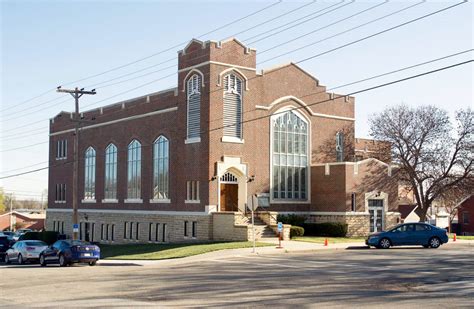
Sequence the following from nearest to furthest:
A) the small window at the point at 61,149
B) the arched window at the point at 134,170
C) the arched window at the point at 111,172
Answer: the arched window at the point at 134,170
the arched window at the point at 111,172
the small window at the point at 61,149

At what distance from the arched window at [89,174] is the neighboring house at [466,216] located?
4269cm

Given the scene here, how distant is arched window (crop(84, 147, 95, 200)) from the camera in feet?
191

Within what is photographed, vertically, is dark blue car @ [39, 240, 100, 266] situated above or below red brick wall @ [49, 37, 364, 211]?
below

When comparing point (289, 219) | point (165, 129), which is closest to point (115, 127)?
point (165, 129)

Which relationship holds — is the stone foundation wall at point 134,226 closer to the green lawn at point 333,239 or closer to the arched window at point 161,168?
the arched window at point 161,168

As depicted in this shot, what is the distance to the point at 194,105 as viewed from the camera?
43656mm

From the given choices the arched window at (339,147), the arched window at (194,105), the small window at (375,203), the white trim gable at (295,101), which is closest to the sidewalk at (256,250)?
the small window at (375,203)

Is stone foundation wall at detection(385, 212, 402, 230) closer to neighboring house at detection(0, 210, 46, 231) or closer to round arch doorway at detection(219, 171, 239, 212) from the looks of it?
round arch doorway at detection(219, 171, 239, 212)

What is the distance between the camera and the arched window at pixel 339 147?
166 feet

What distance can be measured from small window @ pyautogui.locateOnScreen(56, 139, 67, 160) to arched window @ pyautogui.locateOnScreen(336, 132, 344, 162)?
28.2 meters

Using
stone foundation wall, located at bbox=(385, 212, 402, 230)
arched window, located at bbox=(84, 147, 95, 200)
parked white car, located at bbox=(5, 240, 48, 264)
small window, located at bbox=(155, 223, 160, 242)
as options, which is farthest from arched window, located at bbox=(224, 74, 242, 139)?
arched window, located at bbox=(84, 147, 95, 200)

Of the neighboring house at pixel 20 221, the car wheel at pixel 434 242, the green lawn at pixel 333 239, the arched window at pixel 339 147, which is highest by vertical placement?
the arched window at pixel 339 147

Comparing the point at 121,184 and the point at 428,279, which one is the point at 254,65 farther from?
the point at 428,279

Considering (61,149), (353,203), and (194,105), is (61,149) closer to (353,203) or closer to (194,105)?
(194,105)
